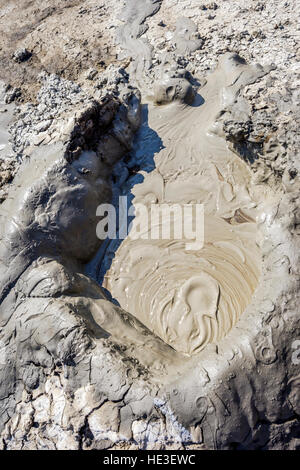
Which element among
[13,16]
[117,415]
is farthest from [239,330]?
[13,16]

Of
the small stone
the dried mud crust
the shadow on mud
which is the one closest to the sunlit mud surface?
the shadow on mud

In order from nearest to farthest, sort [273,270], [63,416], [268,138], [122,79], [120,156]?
[63,416] → [273,270] → [268,138] → [120,156] → [122,79]

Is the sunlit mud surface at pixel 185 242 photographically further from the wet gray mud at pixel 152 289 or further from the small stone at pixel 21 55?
the small stone at pixel 21 55

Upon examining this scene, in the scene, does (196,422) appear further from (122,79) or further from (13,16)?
(13,16)

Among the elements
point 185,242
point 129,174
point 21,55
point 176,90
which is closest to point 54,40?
point 21,55

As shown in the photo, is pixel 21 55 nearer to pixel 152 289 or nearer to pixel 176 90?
pixel 176 90

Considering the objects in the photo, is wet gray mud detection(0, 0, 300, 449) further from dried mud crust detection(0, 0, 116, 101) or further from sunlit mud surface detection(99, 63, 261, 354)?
dried mud crust detection(0, 0, 116, 101)
